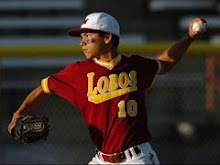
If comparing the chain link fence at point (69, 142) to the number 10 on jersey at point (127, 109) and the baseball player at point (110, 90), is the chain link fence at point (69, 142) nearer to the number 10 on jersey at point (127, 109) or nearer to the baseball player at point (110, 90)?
the baseball player at point (110, 90)

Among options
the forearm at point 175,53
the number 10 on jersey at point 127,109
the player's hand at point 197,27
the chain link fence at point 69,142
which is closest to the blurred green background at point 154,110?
the chain link fence at point 69,142

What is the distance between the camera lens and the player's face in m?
3.65

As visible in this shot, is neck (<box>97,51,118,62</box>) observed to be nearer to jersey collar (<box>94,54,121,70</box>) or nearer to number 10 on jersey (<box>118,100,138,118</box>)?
jersey collar (<box>94,54,121,70</box>)

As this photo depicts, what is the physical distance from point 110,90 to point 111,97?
4 cm

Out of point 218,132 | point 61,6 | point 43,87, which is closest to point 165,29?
point 61,6

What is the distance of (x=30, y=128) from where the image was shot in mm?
3672

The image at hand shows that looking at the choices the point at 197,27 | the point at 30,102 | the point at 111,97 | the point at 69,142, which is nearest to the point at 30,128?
the point at 30,102

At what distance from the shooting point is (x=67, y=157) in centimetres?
566

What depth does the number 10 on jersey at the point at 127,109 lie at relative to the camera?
3570 mm

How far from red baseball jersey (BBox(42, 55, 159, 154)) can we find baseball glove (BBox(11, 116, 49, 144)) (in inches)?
8.9

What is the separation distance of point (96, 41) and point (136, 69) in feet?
0.93

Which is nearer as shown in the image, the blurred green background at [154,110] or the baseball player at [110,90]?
the baseball player at [110,90]

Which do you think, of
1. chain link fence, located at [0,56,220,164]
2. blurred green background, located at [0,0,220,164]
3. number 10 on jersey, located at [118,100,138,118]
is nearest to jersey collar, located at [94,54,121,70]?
number 10 on jersey, located at [118,100,138,118]

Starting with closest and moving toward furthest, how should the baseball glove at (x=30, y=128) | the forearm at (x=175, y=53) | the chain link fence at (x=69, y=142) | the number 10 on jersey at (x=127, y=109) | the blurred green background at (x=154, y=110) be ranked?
the number 10 on jersey at (x=127, y=109), the baseball glove at (x=30, y=128), the forearm at (x=175, y=53), the blurred green background at (x=154, y=110), the chain link fence at (x=69, y=142)
